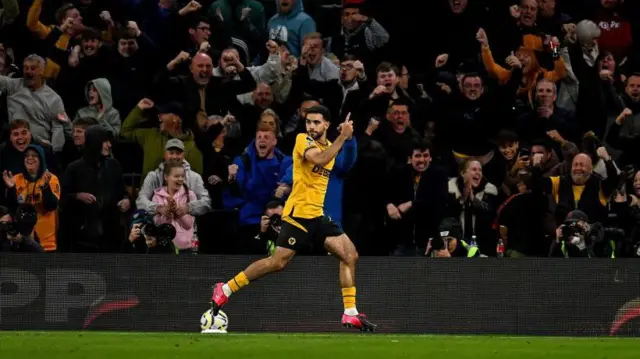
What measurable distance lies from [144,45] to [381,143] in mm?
3672

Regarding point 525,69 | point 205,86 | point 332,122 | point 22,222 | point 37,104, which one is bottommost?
point 22,222

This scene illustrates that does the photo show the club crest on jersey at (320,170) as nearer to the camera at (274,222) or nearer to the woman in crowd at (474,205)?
the camera at (274,222)

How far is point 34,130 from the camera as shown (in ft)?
56.6

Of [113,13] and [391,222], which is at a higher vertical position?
[113,13]

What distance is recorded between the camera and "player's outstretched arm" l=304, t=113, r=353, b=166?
43.2 ft

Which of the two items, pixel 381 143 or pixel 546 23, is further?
pixel 546 23

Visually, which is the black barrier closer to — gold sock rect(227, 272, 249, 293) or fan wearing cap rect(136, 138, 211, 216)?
fan wearing cap rect(136, 138, 211, 216)

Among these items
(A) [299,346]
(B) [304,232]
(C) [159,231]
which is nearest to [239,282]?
(B) [304,232]

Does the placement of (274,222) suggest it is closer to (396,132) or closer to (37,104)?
(396,132)

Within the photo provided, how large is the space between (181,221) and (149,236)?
54 centimetres

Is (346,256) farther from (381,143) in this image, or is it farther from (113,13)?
(113,13)

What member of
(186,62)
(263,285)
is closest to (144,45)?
(186,62)

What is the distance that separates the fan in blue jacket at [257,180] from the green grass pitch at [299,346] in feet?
9.73

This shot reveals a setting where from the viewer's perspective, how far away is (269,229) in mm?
15828
